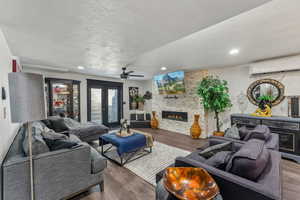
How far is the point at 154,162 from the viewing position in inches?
108

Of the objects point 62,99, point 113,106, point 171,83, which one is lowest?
point 113,106

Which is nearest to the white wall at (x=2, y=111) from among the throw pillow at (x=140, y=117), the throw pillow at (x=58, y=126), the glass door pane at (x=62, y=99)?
the throw pillow at (x=58, y=126)

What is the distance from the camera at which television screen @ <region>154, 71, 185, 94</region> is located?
4657 millimetres

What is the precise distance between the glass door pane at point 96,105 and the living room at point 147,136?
62.4 inches

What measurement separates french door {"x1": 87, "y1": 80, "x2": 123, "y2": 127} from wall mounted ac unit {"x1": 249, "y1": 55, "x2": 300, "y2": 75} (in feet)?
17.9

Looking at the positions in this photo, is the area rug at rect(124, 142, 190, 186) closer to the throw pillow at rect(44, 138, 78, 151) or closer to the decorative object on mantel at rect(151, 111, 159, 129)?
the throw pillow at rect(44, 138, 78, 151)

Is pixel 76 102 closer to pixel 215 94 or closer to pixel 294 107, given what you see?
pixel 215 94

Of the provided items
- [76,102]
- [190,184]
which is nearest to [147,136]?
[190,184]

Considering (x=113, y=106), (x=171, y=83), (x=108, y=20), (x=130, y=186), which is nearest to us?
(x=108, y=20)

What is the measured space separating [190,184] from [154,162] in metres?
1.80

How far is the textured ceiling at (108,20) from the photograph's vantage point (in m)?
1.18

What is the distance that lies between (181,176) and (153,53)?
252cm

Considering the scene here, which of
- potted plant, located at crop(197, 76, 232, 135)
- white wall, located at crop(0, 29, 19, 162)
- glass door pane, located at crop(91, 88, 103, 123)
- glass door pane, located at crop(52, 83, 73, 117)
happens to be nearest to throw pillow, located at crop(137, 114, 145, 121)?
glass door pane, located at crop(91, 88, 103, 123)

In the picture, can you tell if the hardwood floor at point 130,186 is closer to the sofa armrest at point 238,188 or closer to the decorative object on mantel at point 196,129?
the sofa armrest at point 238,188
